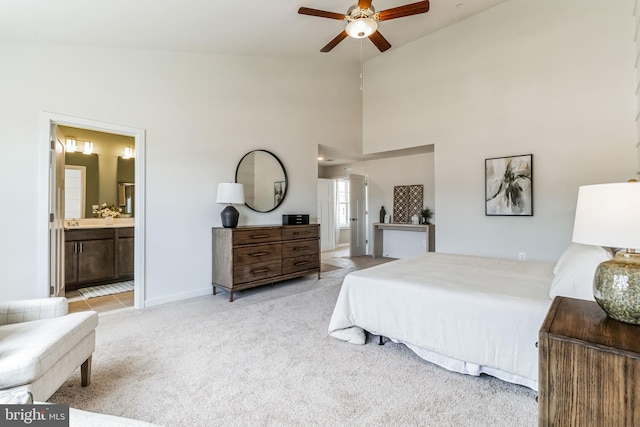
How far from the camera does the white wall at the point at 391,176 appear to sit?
603 cm

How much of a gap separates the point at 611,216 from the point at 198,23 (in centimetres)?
377

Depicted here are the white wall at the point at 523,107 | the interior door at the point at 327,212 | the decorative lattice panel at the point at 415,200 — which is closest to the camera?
the white wall at the point at 523,107

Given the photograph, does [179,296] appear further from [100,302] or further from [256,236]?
[256,236]

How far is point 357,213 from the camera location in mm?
7090

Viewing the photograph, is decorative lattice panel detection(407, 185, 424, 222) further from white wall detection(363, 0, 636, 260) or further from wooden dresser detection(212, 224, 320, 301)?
wooden dresser detection(212, 224, 320, 301)

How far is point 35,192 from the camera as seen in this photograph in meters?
2.82

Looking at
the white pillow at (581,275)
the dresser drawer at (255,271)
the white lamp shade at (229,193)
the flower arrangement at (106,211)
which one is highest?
the white lamp shade at (229,193)

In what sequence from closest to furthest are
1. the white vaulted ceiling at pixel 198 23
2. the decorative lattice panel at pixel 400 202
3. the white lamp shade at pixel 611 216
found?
the white lamp shade at pixel 611 216
the white vaulted ceiling at pixel 198 23
the decorative lattice panel at pixel 400 202

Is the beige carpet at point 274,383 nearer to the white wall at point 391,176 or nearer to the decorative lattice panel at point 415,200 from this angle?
the decorative lattice panel at point 415,200

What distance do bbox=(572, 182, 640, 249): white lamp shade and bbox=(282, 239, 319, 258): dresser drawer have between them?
3.35m

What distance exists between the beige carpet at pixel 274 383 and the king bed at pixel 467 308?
0.16 m

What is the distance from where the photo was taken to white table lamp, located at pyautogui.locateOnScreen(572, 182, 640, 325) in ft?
3.67

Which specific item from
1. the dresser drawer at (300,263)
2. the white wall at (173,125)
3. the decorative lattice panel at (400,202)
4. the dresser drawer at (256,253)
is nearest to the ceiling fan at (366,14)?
the white wall at (173,125)

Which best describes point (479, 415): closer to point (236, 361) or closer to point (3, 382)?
point (236, 361)
